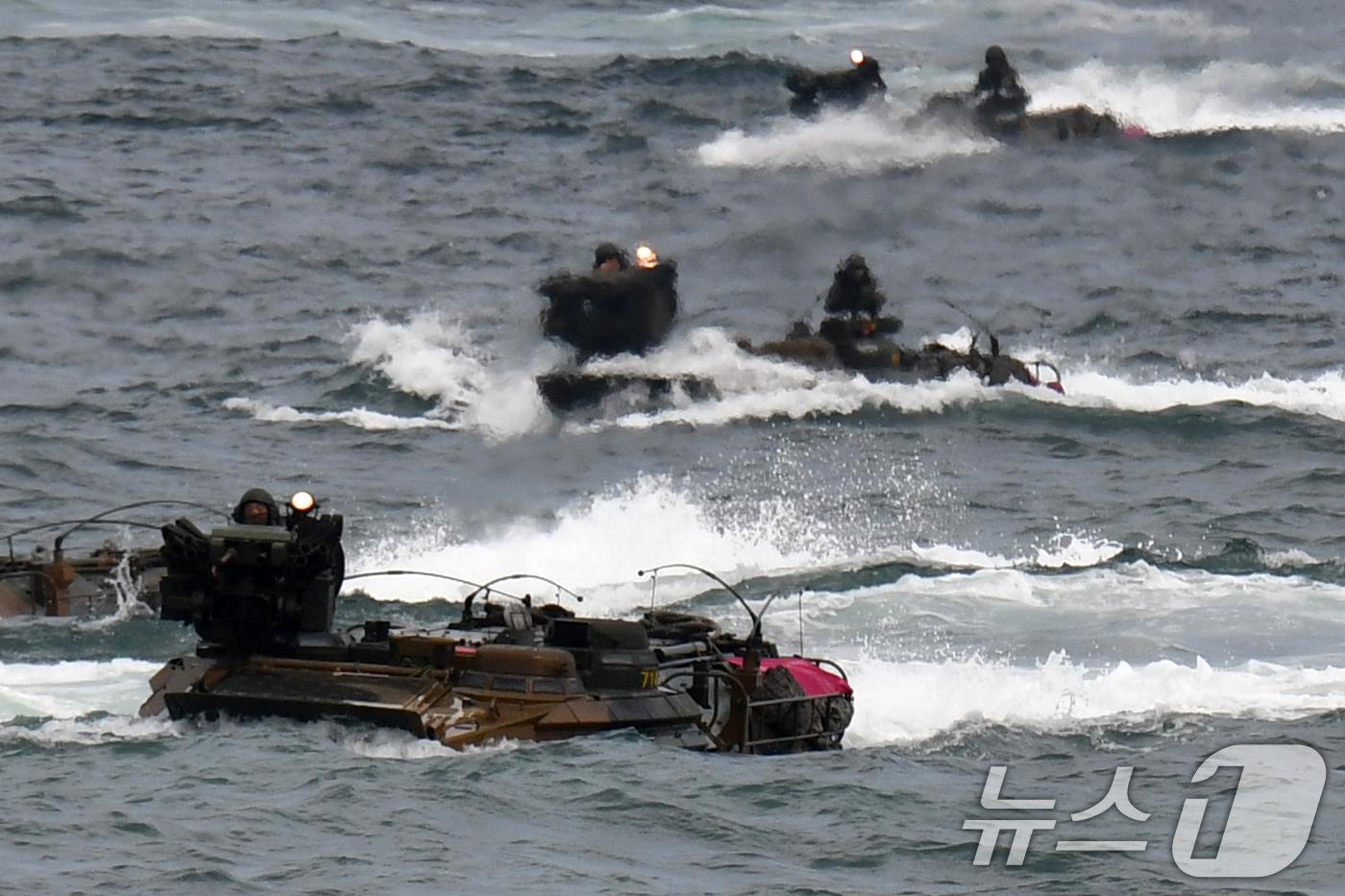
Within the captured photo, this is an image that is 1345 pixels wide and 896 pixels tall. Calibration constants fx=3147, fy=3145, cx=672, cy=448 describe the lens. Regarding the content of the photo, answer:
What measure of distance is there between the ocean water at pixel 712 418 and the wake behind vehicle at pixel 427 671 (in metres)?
0.63

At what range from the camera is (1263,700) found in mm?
36969

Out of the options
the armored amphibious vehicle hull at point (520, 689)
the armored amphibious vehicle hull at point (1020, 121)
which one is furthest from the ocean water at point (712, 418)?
the armored amphibious vehicle hull at point (1020, 121)

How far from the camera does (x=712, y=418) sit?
6219 cm

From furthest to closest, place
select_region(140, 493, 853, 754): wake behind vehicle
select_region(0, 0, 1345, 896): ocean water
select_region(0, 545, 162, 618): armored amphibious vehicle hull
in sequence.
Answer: select_region(0, 545, 162, 618): armored amphibious vehicle hull → select_region(140, 493, 853, 754): wake behind vehicle → select_region(0, 0, 1345, 896): ocean water

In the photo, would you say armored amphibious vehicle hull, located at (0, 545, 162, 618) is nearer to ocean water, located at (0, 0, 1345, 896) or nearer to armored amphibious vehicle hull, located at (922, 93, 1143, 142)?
ocean water, located at (0, 0, 1345, 896)

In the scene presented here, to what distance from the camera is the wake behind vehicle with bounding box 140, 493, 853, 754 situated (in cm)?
3125

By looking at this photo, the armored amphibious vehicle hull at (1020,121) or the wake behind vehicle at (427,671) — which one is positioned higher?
the armored amphibious vehicle hull at (1020,121)

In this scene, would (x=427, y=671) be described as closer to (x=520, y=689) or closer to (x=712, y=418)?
(x=520, y=689)

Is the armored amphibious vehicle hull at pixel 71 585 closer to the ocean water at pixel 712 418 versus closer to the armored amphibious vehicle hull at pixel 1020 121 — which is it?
the ocean water at pixel 712 418

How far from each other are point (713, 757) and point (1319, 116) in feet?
233

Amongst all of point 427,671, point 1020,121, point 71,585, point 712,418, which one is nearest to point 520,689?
point 427,671

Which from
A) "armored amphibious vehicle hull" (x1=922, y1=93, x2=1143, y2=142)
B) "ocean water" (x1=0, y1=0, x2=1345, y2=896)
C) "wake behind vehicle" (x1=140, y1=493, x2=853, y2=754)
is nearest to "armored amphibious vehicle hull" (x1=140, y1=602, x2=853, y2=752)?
"wake behind vehicle" (x1=140, y1=493, x2=853, y2=754)

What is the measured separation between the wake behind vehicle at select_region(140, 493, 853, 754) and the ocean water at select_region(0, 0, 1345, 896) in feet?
2.08

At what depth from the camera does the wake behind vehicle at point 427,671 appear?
31.2 metres
